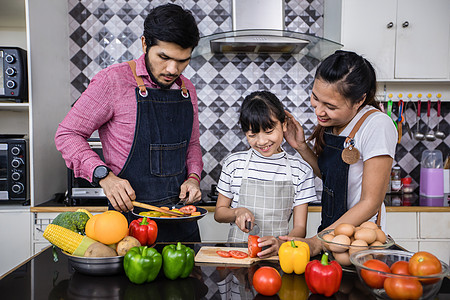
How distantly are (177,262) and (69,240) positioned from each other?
0.95 ft

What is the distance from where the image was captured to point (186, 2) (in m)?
2.76

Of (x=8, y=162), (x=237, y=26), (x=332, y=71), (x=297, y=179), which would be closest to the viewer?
(x=332, y=71)

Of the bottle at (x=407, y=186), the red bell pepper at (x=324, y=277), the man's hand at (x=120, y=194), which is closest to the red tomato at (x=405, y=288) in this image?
the red bell pepper at (x=324, y=277)

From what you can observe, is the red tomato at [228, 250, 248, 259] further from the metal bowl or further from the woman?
the metal bowl

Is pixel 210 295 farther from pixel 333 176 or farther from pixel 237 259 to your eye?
pixel 333 176

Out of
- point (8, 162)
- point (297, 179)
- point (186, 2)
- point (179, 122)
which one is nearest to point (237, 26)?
point (186, 2)

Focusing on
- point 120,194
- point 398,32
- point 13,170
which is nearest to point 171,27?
point 120,194

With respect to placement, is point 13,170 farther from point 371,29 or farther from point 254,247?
point 371,29

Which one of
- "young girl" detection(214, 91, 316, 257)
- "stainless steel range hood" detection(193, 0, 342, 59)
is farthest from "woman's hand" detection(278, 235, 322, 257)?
"stainless steel range hood" detection(193, 0, 342, 59)

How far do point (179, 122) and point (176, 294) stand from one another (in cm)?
93

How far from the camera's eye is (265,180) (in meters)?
1.74

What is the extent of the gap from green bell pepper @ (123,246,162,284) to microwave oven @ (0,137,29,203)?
5.26 ft

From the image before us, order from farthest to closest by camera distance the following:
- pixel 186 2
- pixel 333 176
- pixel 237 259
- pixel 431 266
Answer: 1. pixel 186 2
2. pixel 333 176
3. pixel 237 259
4. pixel 431 266

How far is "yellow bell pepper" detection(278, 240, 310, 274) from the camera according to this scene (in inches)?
41.1
